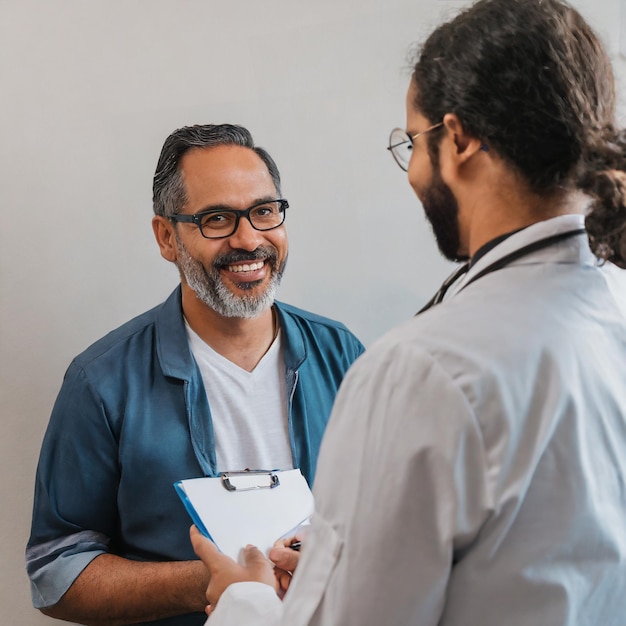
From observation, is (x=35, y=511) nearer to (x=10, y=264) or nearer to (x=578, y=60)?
(x=10, y=264)

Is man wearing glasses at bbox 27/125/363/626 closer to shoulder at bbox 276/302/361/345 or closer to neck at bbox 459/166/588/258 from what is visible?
shoulder at bbox 276/302/361/345

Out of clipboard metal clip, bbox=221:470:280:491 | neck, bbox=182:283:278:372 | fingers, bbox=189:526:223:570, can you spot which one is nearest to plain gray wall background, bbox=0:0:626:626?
neck, bbox=182:283:278:372

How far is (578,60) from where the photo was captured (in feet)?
2.91

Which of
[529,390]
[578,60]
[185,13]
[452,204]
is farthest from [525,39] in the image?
[185,13]

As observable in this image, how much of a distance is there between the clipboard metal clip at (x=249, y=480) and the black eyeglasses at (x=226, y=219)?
512 mm

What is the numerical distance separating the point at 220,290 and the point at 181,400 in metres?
0.24

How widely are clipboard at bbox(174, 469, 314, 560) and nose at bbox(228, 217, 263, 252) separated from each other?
48 cm

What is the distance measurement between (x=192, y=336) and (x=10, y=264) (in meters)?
0.45

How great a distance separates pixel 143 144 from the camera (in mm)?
1795

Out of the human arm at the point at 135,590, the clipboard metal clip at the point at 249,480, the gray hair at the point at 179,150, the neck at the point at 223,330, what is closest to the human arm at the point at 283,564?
the clipboard metal clip at the point at 249,480

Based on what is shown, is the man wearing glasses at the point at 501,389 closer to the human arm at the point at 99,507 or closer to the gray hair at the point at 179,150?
the human arm at the point at 99,507

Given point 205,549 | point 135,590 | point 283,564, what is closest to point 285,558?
point 283,564

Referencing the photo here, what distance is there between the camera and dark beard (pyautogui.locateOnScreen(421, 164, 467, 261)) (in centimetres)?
93

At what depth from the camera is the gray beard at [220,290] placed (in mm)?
1648
